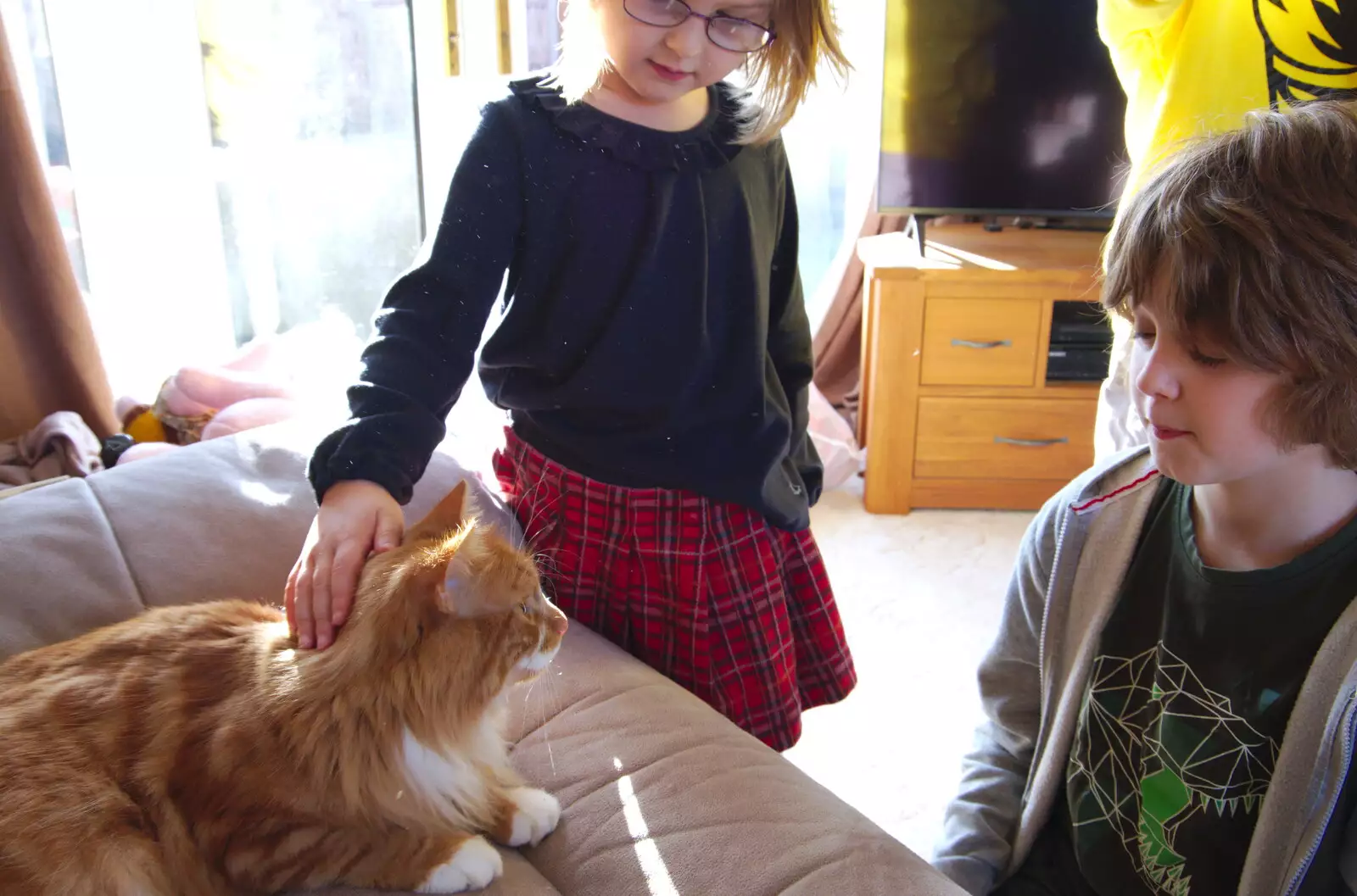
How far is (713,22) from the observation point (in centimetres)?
103

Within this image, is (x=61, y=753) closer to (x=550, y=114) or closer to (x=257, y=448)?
(x=257, y=448)

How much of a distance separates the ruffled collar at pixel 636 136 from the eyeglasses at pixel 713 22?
116mm

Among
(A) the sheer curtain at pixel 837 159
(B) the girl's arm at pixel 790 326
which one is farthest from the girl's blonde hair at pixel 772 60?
(A) the sheer curtain at pixel 837 159

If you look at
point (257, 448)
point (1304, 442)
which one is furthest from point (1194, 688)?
point (257, 448)

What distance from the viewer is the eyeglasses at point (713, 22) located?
1.01 metres

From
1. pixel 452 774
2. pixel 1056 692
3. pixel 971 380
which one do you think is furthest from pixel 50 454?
pixel 971 380

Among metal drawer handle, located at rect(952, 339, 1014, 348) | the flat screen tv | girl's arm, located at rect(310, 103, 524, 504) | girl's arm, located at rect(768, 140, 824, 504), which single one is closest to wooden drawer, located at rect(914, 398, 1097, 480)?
metal drawer handle, located at rect(952, 339, 1014, 348)

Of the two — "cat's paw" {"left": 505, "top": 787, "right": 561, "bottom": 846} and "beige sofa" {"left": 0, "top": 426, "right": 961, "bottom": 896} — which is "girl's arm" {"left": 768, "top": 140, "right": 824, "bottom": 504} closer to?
"beige sofa" {"left": 0, "top": 426, "right": 961, "bottom": 896}

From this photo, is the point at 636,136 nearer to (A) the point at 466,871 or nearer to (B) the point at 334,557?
(B) the point at 334,557

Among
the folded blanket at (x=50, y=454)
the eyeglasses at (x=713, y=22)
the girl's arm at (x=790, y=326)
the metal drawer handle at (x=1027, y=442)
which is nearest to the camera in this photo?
the eyeglasses at (x=713, y=22)

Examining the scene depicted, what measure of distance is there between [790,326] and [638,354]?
275mm

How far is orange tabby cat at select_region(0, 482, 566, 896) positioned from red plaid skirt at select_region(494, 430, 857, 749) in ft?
0.94

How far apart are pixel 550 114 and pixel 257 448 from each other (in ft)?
2.16

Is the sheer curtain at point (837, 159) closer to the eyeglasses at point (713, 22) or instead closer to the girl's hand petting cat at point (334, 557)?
the eyeglasses at point (713, 22)
